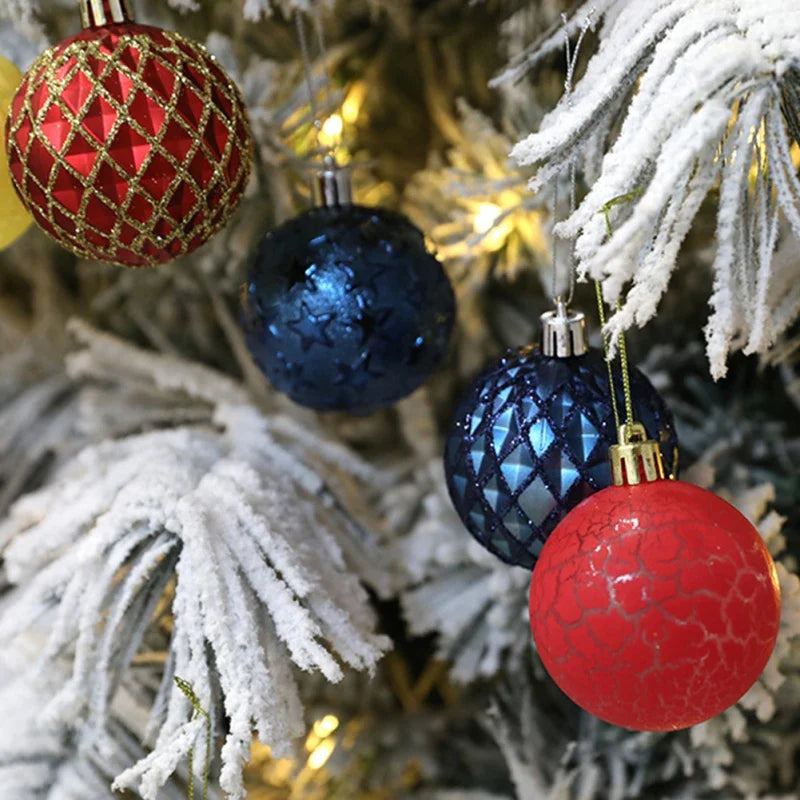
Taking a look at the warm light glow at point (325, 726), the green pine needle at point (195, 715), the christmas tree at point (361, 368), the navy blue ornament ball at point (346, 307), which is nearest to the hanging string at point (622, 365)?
the christmas tree at point (361, 368)

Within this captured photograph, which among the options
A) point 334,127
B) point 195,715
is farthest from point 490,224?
point 195,715

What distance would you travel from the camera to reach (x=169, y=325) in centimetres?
76

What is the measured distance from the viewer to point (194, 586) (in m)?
0.49

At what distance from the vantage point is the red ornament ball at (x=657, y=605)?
15.4 inches

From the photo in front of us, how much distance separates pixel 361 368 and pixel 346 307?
37 mm

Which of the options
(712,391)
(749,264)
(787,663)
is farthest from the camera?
(712,391)

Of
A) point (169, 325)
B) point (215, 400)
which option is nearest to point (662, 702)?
point (215, 400)

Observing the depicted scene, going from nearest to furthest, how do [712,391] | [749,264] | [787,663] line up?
[749,264] < [787,663] < [712,391]

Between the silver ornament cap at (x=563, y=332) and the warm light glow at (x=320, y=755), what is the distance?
1.20 ft

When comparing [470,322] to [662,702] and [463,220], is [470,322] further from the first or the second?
[662,702]

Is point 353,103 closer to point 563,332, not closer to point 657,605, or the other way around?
point 563,332

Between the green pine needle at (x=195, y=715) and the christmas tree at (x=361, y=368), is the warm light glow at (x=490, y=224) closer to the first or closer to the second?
the christmas tree at (x=361, y=368)

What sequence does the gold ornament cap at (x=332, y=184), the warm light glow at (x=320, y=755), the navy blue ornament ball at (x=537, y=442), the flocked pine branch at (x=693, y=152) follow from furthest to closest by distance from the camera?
the warm light glow at (x=320, y=755) < the gold ornament cap at (x=332, y=184) < the navy blue ornament ball at (x=537, y=442) < the flocked pine branch at (x=693, y=152)

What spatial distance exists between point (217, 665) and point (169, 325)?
356 mm
